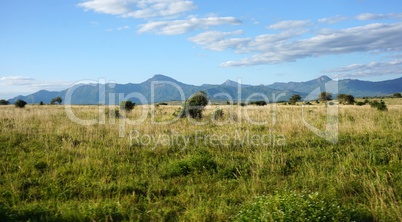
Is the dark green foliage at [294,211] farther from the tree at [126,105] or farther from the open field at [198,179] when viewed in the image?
the tree at [126,105]

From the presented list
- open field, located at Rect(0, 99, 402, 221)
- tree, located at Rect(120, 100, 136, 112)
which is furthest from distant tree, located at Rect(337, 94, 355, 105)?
open field, located at Rect(0, 99, 402, 221)

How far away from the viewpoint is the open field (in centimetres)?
525

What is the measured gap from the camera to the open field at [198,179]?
5.25m

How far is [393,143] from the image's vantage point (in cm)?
1076

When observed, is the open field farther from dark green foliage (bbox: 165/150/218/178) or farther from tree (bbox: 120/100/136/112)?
tree (bbox: 120/100/136/112)

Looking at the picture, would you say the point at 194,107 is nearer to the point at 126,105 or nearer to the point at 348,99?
the point at 126,105

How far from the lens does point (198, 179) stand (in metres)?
7.59

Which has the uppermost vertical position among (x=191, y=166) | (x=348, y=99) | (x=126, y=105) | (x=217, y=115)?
(x=348, y=99)

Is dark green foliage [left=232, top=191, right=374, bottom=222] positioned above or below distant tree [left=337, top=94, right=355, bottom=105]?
below

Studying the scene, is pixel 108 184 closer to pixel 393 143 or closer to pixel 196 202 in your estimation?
pixel 196 202

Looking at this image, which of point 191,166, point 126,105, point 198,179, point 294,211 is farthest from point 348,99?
point 294,211

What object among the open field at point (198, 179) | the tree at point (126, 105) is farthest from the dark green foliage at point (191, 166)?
the tree at point (126, 105)

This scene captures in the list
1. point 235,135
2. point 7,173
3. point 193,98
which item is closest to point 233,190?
point 7,173

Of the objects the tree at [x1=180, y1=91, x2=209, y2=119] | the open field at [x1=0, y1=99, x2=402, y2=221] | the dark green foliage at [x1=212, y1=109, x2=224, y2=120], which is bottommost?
the open field at [x1=0, y1=99, x2=402, y2=221]
